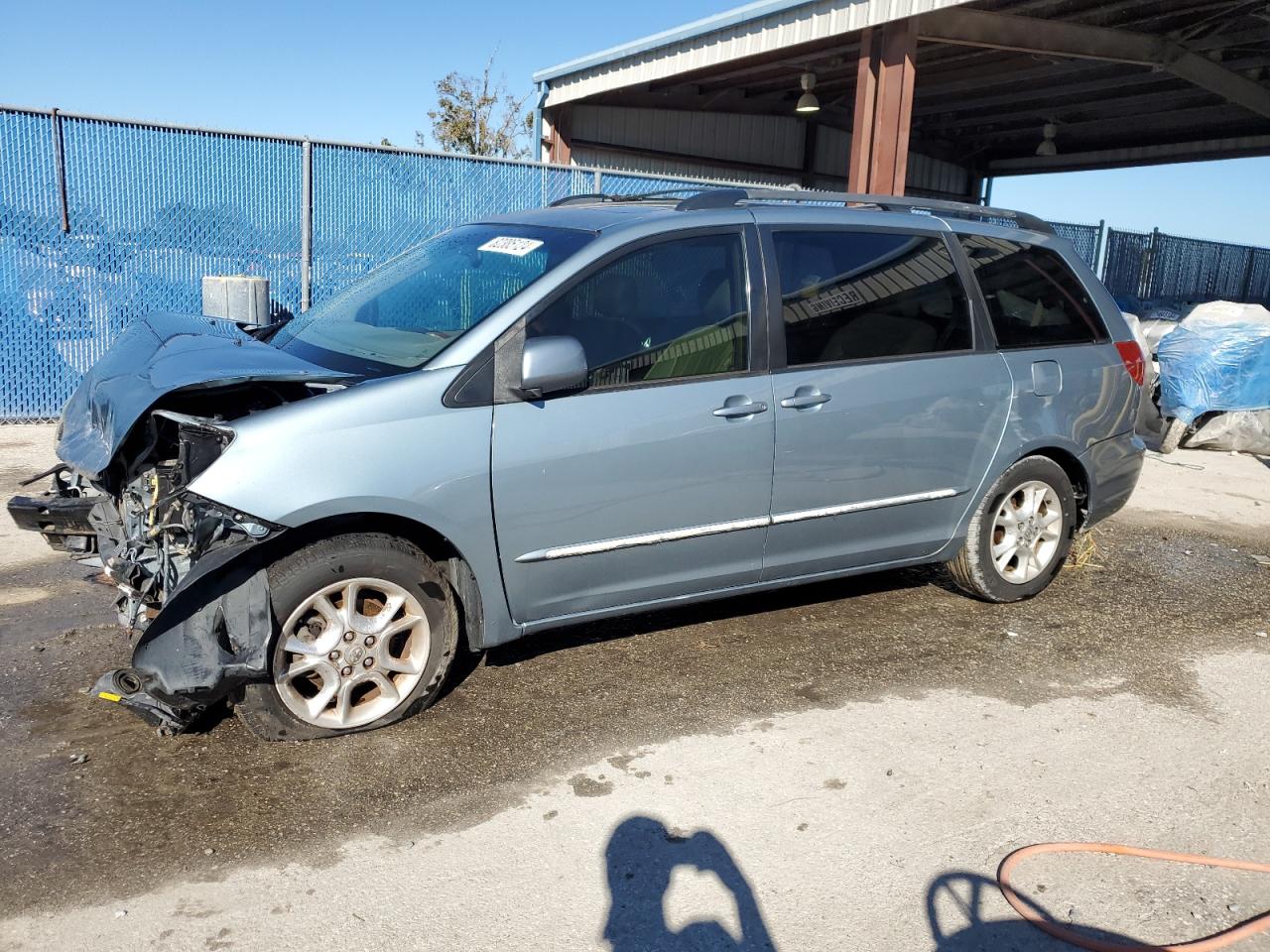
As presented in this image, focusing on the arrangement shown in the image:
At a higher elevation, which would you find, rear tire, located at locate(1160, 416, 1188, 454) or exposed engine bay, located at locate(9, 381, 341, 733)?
exposed engine bay, located at locate(9, 381, 341, 733)

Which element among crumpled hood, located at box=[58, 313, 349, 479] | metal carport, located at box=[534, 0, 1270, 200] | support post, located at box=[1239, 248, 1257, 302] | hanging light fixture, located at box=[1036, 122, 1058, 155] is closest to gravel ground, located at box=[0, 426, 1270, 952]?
crumpled hood, located at box=[58, 313, 349, 479]

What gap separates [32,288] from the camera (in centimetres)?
864

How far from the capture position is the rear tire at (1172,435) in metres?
10.5

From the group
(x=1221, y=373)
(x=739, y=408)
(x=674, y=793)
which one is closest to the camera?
(x=674, y=793)

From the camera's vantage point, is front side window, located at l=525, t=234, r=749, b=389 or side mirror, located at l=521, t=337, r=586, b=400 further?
front side window, located at l=525, t=234, r=749, b=389

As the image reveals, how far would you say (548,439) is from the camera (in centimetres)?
376

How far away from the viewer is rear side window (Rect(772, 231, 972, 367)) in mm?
4371

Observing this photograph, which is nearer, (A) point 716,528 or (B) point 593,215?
(A) point 716,528

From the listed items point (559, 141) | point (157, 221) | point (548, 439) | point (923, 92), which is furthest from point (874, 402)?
point (923, 92)

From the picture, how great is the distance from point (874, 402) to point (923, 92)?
16.3m

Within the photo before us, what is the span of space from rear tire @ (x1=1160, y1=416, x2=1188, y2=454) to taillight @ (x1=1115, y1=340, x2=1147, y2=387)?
18.1ft

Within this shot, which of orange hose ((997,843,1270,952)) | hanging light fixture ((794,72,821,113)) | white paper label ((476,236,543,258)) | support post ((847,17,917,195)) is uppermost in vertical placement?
hanging light fixture ((794,72,821,113))

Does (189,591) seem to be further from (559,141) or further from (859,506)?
(559,141)

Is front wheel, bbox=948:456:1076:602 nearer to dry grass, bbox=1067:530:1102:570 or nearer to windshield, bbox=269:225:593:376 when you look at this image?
dry grass, bbox=1067:530:1102:570
